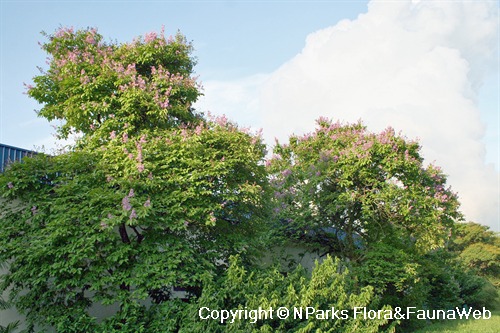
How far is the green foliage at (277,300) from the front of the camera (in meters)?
7.58

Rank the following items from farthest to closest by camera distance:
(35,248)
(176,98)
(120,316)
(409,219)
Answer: (409,219) → (176,98) → (120,316) → (35,248)

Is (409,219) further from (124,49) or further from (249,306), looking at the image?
(124,49)

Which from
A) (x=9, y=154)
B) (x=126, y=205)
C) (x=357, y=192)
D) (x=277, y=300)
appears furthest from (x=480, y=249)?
(x=9, y=154)

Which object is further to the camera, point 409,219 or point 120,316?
point 409,219

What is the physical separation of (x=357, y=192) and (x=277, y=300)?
6192mm

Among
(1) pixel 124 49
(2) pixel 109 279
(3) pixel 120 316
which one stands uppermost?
(1) pixel 124 49

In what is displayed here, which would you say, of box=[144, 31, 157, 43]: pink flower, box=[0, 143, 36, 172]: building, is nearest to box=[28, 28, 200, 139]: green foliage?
box=[144, 31, 157, 43]: pink flower

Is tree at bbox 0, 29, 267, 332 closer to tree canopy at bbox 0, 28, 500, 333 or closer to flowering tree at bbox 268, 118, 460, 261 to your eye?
tree canopy at bbox 0, 28, 500, 333

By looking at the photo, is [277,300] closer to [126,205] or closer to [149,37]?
[126,205]

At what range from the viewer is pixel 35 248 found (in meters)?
7.57

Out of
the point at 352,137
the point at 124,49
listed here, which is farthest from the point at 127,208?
the point at 352,137

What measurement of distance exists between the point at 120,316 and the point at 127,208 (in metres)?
1.98

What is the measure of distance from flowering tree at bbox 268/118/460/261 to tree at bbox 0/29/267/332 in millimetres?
4170

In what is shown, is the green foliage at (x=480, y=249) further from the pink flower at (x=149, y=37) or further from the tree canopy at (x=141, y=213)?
the pink flower at (x=149, y=37)
